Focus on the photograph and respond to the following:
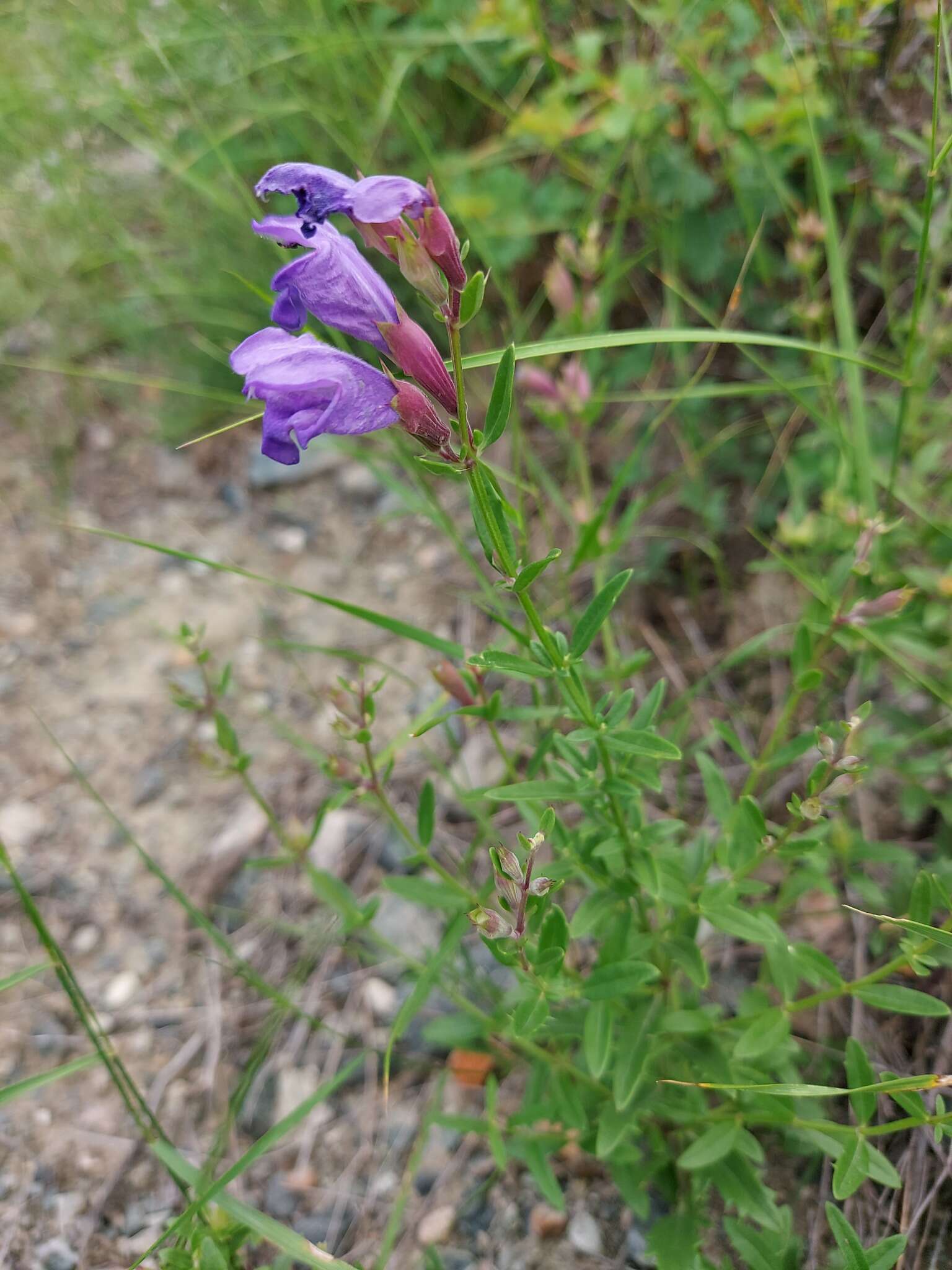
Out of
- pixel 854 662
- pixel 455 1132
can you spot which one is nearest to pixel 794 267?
pixel 854 662

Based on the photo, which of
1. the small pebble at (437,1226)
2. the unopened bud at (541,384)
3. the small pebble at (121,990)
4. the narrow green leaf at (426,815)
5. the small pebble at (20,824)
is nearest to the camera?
the narrow green leaf at (426,815)

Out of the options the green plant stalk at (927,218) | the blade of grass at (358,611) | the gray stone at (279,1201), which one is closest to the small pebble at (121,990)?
the gray stone at (279,1201)

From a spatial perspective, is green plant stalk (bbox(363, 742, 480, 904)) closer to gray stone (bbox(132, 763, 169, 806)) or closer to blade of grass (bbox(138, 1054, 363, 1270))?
blade of grass (bbox(138, 1054, 363, 1270))

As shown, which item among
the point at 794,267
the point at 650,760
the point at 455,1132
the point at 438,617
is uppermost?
the point at 794,267

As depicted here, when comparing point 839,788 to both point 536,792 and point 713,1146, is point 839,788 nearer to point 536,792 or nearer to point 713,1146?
point 536,792

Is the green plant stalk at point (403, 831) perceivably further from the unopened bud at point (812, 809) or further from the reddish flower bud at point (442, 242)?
the reddish flower bud at point (442, 242)

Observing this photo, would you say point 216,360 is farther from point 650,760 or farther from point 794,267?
point 650,760
